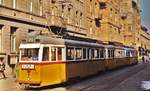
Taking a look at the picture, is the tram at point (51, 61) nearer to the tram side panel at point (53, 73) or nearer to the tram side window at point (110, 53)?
the tram side panel at point (53, 73)

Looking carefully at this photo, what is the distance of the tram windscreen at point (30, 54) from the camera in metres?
21.5

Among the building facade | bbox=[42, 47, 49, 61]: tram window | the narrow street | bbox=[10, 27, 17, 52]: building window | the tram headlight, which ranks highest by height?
the building facade

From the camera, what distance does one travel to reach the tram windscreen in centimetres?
2155

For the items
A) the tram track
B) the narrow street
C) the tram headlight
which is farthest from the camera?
the tram track

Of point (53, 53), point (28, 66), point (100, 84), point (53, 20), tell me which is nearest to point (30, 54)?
point (28, 66)

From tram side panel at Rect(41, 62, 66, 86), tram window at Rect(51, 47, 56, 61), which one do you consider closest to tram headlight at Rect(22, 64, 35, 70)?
tram side panel at Rect(41, 62, 66, 86)

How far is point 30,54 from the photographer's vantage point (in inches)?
857

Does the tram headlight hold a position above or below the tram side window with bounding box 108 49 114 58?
below

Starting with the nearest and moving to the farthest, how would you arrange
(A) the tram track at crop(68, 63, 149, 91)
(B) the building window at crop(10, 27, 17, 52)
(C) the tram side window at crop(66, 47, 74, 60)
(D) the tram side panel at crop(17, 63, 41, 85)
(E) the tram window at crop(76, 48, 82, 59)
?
(D) the tram side panel at crop(17, 63, 41, 85), (A) the tram track at crop(68, 63, 149, 91), (C) the tram side window at crop(66, 47, 74, 60), (E) the tram window at crop(76, 48, 82, 59), (B) the building window at crop(10, 27, 17, 52)

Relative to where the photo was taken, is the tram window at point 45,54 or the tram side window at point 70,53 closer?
the tram window at point 45,54

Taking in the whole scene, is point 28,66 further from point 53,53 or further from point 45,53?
point 53,53

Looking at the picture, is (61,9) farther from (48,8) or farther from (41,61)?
(41,61)

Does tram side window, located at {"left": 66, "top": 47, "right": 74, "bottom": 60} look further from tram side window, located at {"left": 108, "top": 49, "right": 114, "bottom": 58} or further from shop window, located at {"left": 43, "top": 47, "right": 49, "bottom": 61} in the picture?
tram side window, located at {"left": 108, "top": 49, "right": 114, "bottom": 58}

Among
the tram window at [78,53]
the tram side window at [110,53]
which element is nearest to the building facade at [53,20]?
the tram window at [78,53]
